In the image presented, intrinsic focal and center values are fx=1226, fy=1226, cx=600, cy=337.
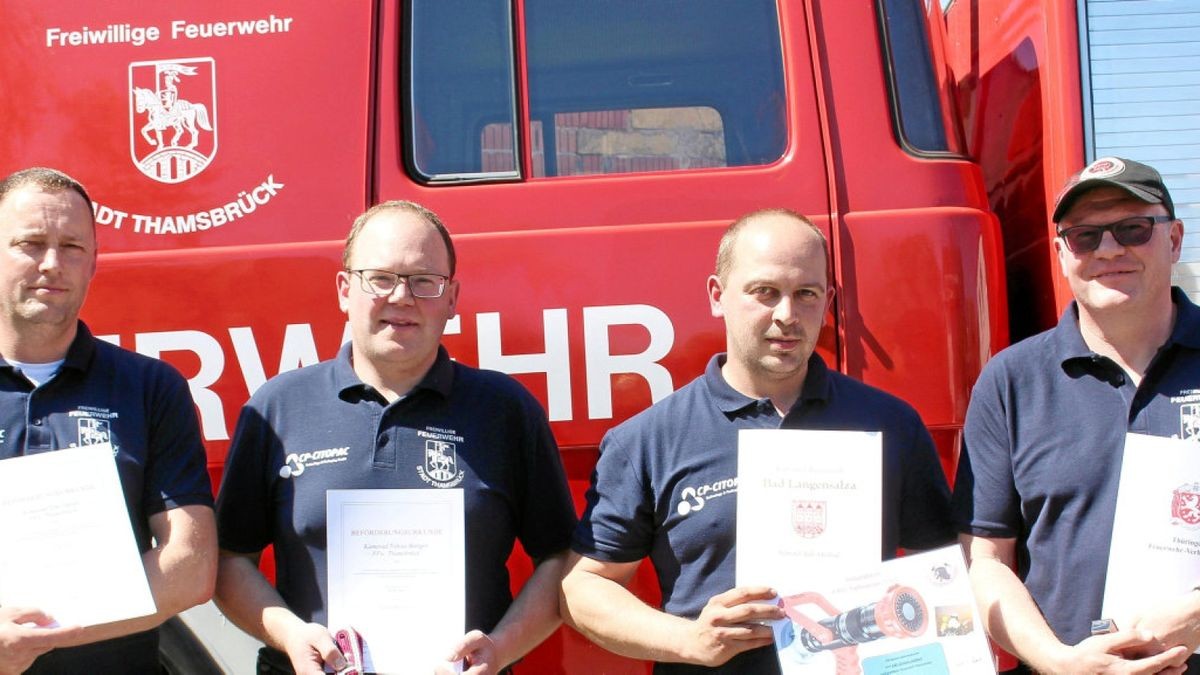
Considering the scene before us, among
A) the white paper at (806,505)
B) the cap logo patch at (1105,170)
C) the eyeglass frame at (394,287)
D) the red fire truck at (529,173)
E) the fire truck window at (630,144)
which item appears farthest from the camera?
the fire truck window at (630,144)

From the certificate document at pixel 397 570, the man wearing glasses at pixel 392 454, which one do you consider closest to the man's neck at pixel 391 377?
the man wearing glasses at pixel 392 454

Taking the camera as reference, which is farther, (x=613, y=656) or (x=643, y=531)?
(x=613, y=656)

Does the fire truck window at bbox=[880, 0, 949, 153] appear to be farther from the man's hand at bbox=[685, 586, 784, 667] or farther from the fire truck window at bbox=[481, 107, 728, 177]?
the man's hand at bbox=[685, 586, 784, 667]

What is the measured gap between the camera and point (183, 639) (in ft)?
9.16

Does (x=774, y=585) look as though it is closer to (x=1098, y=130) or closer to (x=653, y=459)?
(x=653, y=459)

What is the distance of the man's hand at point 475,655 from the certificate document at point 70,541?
53 cm

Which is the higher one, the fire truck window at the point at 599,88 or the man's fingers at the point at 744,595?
the fire truck window at the point at 599,88

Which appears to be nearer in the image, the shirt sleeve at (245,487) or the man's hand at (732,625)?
the man's hand at (732,625)

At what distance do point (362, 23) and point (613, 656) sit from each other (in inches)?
63.5

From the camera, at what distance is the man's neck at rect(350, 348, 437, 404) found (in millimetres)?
2344

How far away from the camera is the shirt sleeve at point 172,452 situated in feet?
7.31

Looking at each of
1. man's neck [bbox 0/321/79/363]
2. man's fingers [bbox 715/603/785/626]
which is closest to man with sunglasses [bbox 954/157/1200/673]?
man's fingers [bbox 715/603/785/626]

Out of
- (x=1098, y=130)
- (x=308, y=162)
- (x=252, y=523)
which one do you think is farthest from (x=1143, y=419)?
(x=308, y=162)

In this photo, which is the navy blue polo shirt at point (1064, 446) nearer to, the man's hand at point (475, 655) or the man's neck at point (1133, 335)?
the man's neck at point (1133, 335)
